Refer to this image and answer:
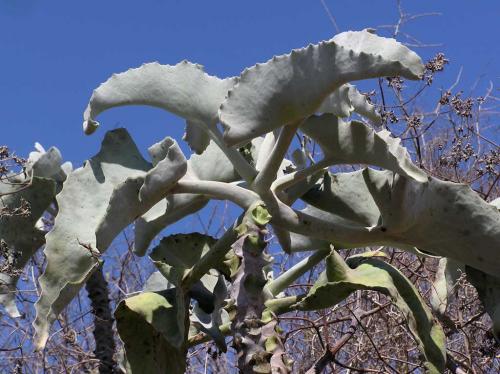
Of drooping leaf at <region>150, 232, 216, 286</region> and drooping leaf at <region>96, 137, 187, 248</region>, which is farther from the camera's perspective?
drooping leaf at <region>150, 232, 216, 286</region>

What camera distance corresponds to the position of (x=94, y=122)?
1.64 meters

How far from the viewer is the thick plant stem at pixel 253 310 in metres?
1.32

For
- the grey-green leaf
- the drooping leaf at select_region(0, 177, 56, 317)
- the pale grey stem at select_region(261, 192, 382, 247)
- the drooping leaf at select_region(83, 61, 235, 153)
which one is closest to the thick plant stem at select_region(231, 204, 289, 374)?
the pale grey stem at select_region(261, 192, 382, 247)

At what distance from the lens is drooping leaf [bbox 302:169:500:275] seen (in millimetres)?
1440

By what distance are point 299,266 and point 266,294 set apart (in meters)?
0.21

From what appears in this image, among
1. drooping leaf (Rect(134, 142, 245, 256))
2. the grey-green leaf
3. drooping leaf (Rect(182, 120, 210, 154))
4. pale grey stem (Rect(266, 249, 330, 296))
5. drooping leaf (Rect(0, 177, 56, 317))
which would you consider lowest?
the grey-green leaf

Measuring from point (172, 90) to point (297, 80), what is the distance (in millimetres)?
279

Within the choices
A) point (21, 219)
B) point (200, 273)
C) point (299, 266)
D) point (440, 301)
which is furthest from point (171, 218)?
point (440, 301)

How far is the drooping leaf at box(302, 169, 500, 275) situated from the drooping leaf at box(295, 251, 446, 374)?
80mm

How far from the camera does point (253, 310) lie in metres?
1.36

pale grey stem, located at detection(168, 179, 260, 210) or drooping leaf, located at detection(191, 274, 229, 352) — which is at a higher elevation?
pale grey stem, located at detection(168, 179, 260, 210)

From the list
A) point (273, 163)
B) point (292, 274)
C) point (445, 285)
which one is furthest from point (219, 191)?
point (445, 285)

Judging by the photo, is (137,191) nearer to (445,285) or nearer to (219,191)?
(219,191)

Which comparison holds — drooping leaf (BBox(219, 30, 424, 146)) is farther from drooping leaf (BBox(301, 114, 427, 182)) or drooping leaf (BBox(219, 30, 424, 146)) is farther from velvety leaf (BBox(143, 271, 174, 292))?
velvety leaf (BBox(143, 271, 174, 292))
